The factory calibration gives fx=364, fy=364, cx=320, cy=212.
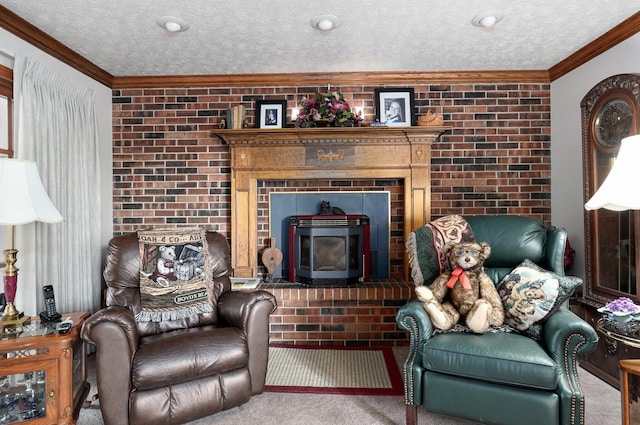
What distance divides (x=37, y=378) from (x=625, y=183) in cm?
284

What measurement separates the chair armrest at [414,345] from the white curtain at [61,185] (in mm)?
2400

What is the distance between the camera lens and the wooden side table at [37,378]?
1770mm

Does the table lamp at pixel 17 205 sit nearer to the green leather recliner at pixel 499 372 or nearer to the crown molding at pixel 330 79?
the crown molding at pixel 330 79

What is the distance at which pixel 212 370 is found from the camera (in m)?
2.00

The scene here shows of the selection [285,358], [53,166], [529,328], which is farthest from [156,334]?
[529,328]

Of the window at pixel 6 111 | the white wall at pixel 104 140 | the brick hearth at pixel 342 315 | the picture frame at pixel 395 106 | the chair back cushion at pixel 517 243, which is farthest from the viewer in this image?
the picture frame at pixel 395 106

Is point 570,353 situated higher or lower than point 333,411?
higher

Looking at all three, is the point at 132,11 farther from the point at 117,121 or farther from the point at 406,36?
the point at 406,36

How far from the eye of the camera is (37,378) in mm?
1824

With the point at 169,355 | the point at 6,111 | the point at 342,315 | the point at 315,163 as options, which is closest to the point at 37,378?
the point at 169,355

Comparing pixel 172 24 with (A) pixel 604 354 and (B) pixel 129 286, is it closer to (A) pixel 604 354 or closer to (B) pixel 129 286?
(B) pixel 129 286

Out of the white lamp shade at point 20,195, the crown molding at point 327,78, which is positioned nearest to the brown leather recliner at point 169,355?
the white lamp shade at point 20,195

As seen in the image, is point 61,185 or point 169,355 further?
point 61,185

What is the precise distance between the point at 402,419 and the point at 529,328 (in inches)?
34.8
